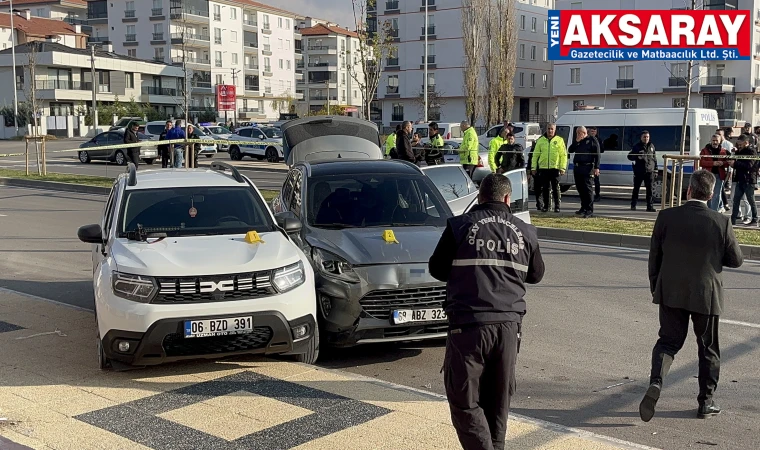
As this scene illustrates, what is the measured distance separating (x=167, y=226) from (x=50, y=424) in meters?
2.41

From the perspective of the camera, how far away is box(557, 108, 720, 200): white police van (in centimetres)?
2233

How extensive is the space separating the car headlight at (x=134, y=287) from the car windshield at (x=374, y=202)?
226cm

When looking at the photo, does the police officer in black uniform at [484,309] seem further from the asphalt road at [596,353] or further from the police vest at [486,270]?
the asphalt road at [596,353]

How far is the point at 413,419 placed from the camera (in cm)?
558

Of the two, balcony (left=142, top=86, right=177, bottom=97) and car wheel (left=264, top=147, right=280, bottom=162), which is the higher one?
balcony (left=142, top=86, right=177, bottom=97)

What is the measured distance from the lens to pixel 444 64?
78.8 metres

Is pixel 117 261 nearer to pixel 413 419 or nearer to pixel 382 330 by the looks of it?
pixel 382 330

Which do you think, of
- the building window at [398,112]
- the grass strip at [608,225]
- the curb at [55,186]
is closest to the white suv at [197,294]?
the grass strip at [608,225]

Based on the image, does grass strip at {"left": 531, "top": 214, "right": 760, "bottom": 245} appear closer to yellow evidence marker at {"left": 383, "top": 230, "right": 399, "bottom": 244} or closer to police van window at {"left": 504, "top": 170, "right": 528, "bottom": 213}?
police van window at {"left": 504, "top": 170, "right": 528, "bottom": 213}

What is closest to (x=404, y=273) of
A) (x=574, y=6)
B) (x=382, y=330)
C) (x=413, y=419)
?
(x=382, y=330)

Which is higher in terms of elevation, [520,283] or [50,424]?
[520,283]

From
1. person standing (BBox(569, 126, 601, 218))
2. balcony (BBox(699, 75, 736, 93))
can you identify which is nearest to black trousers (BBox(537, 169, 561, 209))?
person standing (BBox(569, 126, 601, 218))

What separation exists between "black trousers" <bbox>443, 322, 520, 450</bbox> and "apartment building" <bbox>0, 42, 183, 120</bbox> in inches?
3001

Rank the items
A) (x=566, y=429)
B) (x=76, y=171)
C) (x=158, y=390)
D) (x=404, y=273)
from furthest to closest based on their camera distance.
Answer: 1. (x=76, y=171)
2. (x=404, y=273)
3. (x=158, y=390)
4. (x=566, y=429)
